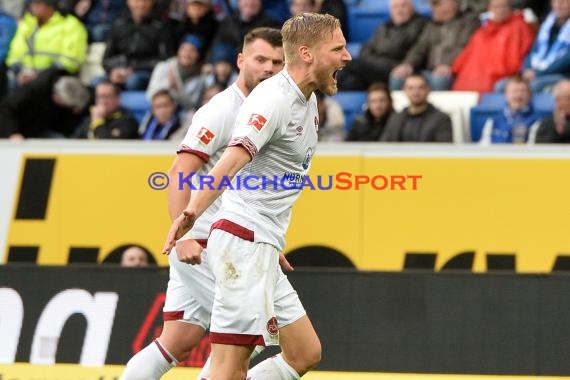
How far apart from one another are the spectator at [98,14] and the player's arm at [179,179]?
733 cm

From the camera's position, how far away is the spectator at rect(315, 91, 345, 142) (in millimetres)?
11086

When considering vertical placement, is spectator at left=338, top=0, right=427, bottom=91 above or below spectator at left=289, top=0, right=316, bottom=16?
below

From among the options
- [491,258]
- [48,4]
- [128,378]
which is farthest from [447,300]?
[48,4]

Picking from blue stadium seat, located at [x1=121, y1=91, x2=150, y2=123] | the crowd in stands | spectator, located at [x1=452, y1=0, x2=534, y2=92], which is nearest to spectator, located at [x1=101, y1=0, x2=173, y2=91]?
the crowd in stands

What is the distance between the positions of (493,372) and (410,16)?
14.8ft

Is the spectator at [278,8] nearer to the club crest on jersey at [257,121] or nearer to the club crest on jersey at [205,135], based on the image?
the club crest on jersey at [205,135]

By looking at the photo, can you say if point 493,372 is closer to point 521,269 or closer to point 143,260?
point 521,269

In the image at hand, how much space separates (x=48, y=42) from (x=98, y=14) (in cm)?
91

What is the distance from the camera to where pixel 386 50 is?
12.2 meters

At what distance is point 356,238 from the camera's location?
957cm

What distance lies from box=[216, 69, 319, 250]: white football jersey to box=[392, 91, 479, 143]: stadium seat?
471 centimetres

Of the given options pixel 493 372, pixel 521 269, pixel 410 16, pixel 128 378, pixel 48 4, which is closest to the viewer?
pixel 128 378
